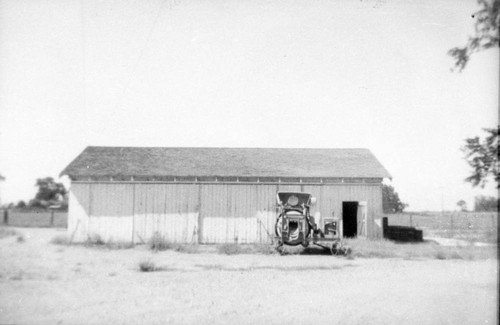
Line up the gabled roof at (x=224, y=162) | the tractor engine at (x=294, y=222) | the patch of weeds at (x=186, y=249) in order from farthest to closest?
the gabled roof at (x=224, y=162) < the patch of weeds at (x=186, y=249) < the tractor engine at (x=294, y=222)

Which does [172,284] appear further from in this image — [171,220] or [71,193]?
[71,193]

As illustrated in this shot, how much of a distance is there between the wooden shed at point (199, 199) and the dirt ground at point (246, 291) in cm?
569

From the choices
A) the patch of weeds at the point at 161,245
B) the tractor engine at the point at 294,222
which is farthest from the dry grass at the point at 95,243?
the tractor engine at the point at 294,222

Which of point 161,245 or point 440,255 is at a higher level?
point 440,255

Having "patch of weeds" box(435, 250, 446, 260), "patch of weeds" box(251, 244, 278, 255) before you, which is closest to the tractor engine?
"patch of weeds" box(251, 244, 278, 255)

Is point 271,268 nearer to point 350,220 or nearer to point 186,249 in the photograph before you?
point 186,249

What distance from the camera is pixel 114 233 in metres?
18.4

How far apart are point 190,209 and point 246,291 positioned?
11.0 m

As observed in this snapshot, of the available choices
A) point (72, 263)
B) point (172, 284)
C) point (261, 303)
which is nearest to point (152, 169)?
point (72, 263)

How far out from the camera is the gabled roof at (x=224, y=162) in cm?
1919

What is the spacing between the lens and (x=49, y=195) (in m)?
44.5

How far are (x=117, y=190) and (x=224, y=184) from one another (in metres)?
5.66

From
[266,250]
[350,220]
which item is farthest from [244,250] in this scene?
[350,220]

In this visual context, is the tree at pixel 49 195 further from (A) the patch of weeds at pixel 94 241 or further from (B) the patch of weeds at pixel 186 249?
(B) the patch of weeds at pixel 186 249
